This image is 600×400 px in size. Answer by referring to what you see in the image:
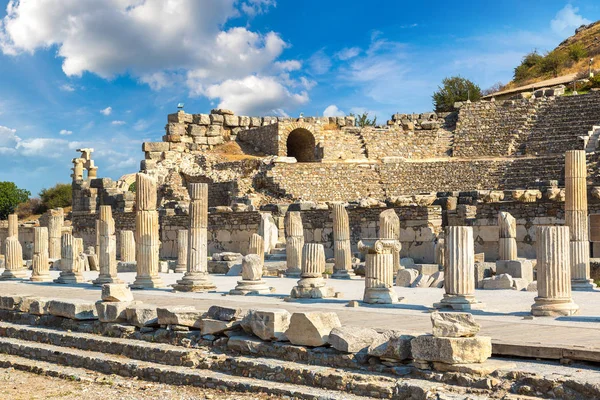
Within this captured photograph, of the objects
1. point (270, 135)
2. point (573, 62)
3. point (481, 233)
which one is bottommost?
point (481, 233)

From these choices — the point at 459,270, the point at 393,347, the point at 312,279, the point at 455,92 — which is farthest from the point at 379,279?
the point at 455,92

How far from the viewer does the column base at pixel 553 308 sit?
10.9 metres

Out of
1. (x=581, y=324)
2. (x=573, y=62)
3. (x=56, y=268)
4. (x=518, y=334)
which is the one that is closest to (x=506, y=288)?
(x=581, y=324)

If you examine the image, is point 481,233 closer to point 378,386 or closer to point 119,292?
point 119,292

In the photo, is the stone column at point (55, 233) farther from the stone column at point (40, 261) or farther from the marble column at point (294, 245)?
the marble column at point (294, 245)

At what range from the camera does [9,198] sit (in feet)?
216

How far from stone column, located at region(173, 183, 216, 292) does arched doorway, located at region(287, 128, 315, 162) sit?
26285 mm

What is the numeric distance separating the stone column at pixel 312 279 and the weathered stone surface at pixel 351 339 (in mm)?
5061

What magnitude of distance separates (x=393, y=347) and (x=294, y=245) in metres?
11.2

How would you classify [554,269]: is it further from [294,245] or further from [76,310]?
[294,245]

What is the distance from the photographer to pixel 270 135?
144ft

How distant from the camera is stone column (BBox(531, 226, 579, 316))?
36.2 ft

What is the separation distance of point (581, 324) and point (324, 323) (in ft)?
10.3

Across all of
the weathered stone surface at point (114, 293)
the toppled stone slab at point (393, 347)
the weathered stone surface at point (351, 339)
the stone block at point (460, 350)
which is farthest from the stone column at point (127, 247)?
the stone block at point (460, 350)
